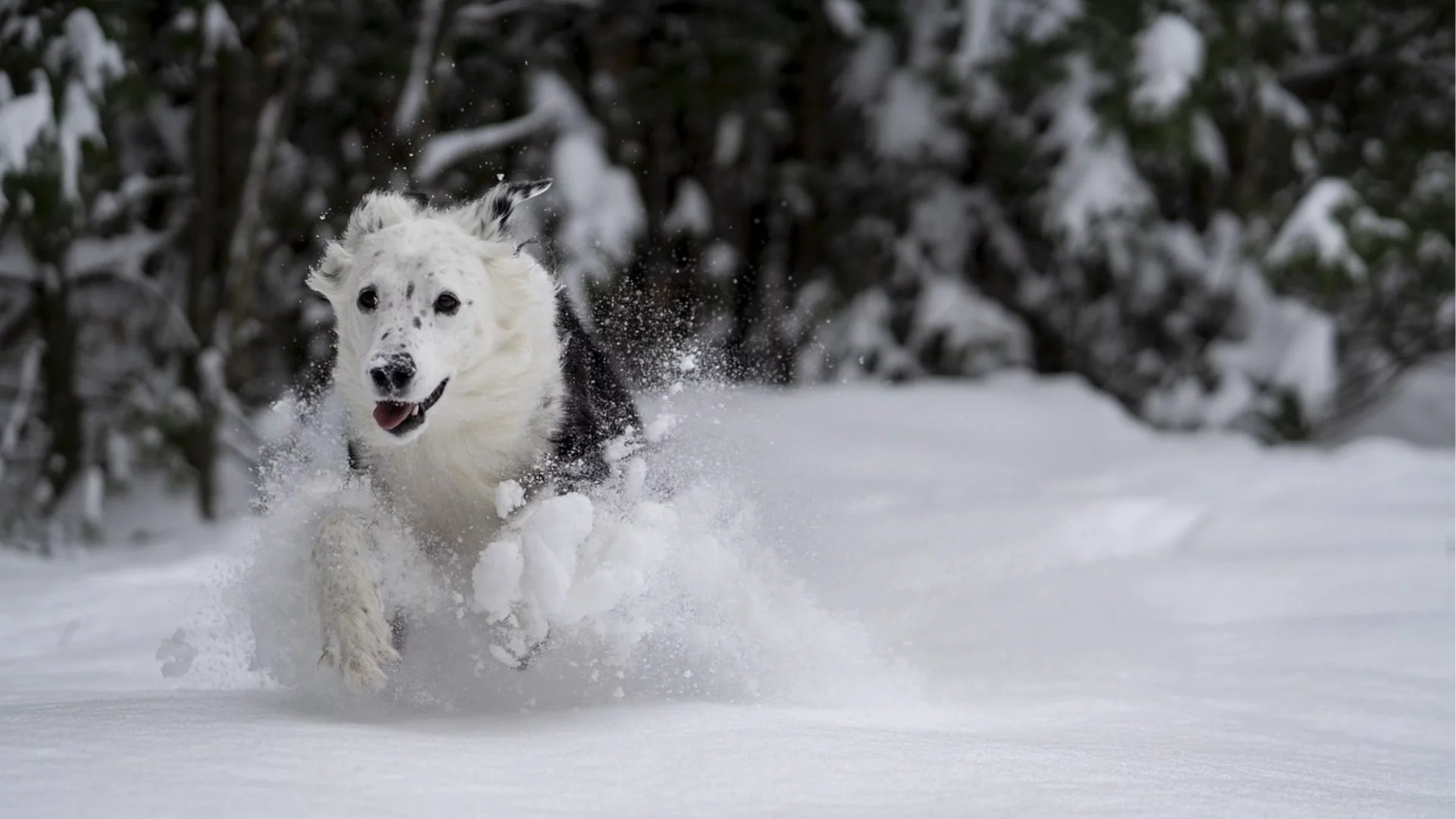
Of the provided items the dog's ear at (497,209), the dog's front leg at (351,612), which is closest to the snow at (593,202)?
the dog's ear at (497,209)

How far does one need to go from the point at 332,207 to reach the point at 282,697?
8342 millimetres

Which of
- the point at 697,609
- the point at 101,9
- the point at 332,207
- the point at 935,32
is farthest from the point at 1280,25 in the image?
the point at 697,609

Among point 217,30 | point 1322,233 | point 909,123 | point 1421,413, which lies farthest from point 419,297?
point 1421,413

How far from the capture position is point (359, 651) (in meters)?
3.20

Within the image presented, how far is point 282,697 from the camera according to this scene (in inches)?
136

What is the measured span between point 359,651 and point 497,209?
125 centimetres

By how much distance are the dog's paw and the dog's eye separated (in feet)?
2.45

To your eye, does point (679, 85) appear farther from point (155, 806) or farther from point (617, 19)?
point (155, 806)

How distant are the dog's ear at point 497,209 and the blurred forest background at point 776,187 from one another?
405 centimetres

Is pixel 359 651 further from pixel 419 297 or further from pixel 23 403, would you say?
pixel 23 403

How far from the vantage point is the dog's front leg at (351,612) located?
3.20 meters

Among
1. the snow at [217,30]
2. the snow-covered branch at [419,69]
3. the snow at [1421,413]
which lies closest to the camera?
the snow at [217,30]

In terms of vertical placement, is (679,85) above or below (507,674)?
above

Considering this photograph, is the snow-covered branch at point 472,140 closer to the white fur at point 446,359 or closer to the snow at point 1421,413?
the white fur at point 446,359
